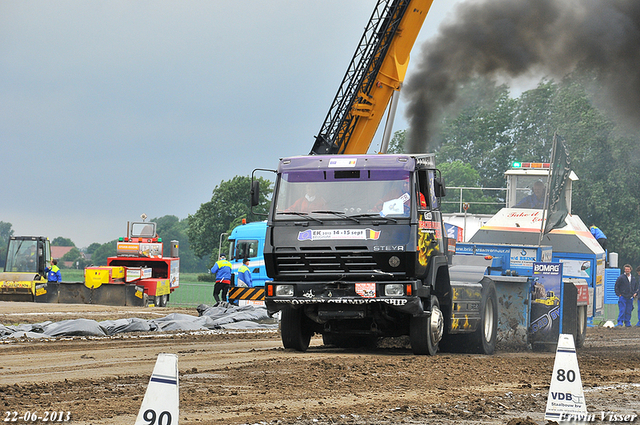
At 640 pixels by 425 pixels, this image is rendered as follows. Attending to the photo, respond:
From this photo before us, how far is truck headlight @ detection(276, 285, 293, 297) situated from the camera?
36.7 ft

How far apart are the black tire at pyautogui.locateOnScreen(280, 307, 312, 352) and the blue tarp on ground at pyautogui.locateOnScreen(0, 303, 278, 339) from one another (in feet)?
17.7

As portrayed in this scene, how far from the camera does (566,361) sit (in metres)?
6.63

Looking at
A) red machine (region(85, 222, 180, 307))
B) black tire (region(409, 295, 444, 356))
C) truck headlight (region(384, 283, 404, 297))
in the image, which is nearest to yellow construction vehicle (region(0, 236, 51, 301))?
red machine (region(85, 222, 180, 307))

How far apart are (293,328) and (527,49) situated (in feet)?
28.3

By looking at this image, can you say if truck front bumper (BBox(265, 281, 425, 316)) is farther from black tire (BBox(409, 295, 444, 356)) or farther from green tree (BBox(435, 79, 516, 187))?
green tree (BBox(435, 79, 516, 187))

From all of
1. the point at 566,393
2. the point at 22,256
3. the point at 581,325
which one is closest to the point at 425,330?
the point at 566,393

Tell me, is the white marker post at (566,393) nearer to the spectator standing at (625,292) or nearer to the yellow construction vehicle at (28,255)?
the spectator standing at (625,292)

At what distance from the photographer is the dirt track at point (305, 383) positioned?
22.4ft

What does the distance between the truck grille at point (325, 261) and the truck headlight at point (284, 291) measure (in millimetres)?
191

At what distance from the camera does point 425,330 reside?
37.7 ft

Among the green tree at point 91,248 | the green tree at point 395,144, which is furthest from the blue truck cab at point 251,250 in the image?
the green tree at point 91,248

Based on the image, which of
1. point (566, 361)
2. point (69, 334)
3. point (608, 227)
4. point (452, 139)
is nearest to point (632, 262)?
point (608, 227)

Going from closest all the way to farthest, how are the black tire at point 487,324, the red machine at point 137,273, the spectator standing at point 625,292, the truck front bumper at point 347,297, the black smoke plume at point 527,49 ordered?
the truck front bumper at point 347,297 → the black tire at point 487,324 → the black smoke plume at point 527,49 → the spectator standing at point 625,292 → the red machine at point 137,273

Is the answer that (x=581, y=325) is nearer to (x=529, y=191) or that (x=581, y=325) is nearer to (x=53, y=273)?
(x=529, y=191)
